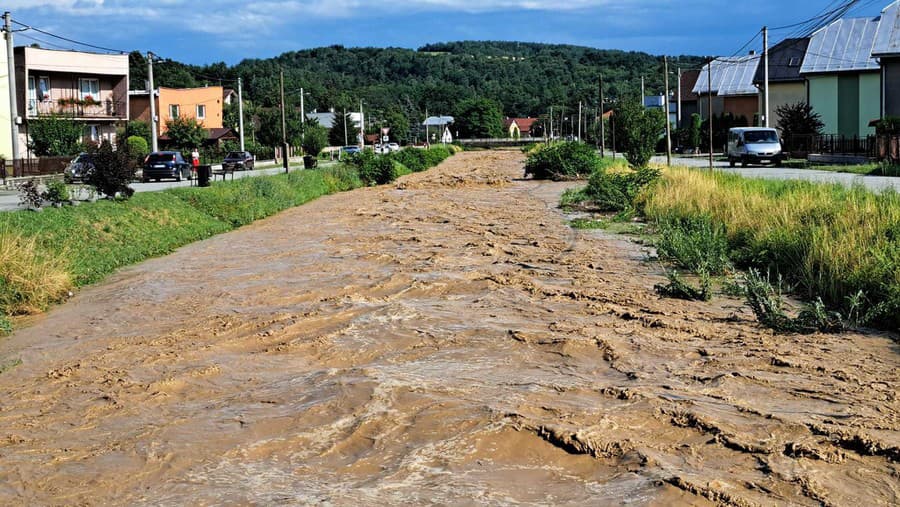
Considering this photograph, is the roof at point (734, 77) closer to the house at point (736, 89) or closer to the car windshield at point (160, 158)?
the house at point (736, 89)

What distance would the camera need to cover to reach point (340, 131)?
124500 millimetres

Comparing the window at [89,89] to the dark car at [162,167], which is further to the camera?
the window at [89,89]

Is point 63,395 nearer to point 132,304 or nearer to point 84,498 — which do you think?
point 84,498

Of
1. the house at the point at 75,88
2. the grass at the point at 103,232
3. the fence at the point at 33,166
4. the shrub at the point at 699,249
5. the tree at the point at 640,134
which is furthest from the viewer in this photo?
the house at the point at 75,88

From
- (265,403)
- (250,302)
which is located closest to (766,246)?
(250,302)

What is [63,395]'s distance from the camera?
998cm

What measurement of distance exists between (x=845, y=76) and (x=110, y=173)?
47.0 metres

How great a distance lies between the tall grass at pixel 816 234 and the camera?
496 inches

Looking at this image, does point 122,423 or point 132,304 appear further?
Result: point 132,304

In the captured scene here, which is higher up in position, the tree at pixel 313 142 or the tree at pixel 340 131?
the tree at pixel 340 131

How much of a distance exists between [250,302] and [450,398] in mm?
6807

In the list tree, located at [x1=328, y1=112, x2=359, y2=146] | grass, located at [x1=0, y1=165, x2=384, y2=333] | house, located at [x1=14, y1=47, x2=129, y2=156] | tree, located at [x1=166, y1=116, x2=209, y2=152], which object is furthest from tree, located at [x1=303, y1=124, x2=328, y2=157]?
grass, located at [x1=0, y1=165, x2=384, y2=333]

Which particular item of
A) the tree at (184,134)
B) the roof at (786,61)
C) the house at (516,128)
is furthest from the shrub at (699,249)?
the house at (516,128)

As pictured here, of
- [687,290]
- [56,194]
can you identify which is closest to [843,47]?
[56,194]
